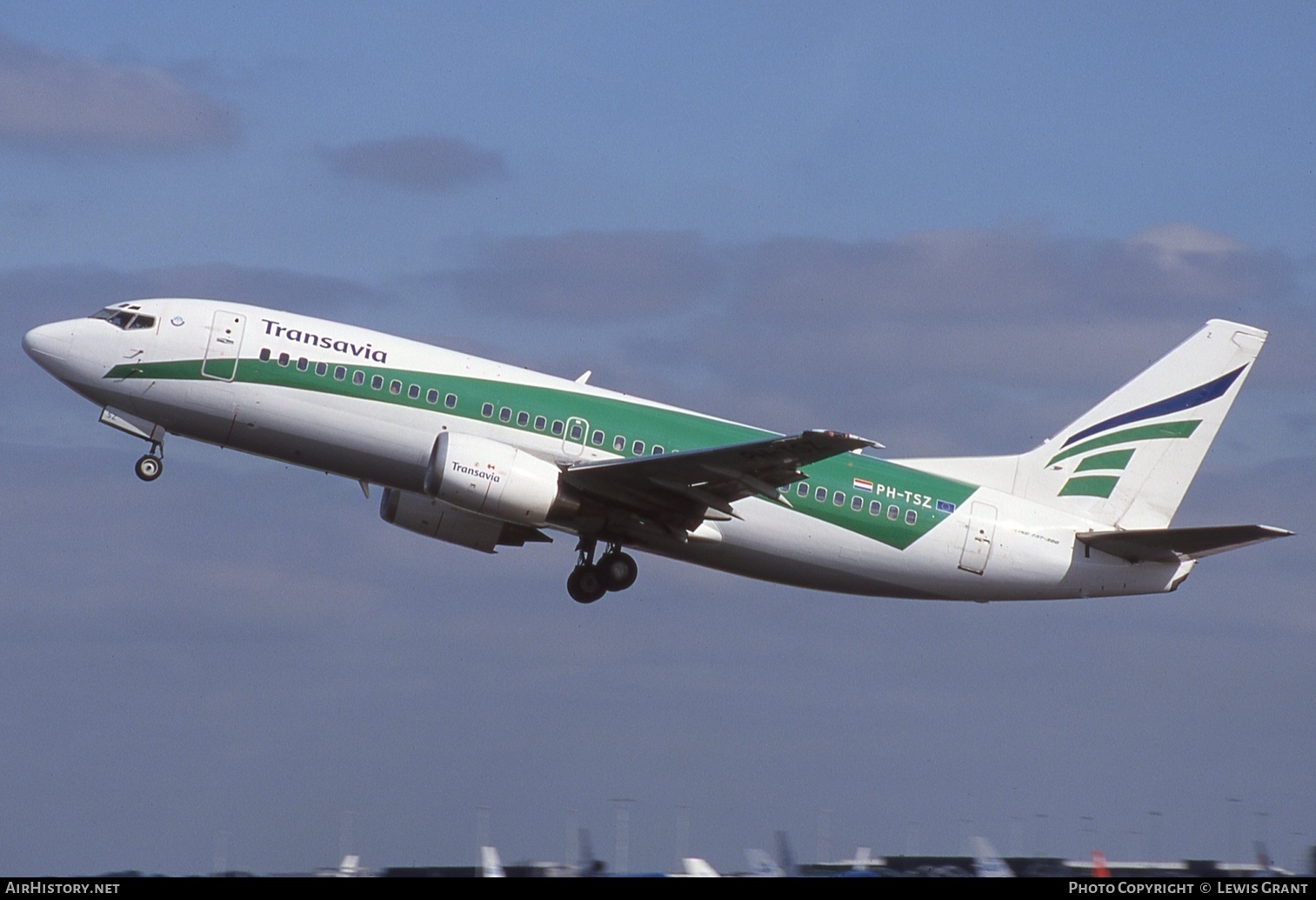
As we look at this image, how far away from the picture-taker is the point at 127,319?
3775 cm

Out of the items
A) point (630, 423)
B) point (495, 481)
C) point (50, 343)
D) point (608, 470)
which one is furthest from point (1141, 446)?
point (50, 343)

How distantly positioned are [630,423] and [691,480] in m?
2.33

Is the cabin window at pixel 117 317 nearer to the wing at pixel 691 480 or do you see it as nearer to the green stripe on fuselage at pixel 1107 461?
the wing at pixel 691 480

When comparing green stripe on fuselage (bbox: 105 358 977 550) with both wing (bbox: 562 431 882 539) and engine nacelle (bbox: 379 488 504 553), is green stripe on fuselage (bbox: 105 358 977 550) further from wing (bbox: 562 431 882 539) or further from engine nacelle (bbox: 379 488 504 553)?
engine nacelle (bbox: 379 488 504 553)

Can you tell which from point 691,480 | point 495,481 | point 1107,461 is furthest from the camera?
point 1107,461

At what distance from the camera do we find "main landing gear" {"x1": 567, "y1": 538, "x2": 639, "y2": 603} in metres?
40.3

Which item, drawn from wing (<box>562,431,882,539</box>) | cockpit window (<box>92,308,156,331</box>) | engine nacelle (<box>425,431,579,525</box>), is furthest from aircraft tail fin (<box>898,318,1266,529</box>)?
cockpit window (<box>92,308,156,331</box>)

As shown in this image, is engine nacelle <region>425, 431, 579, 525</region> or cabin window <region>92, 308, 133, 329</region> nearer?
engine nacelle <region>425, 431, 579, 525</region>

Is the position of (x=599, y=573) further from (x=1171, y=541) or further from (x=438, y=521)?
(x=1171, y=541)

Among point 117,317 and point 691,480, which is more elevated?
point 117,317

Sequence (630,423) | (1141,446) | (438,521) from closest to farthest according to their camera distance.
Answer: (630,423), (438,521), (1141,446)

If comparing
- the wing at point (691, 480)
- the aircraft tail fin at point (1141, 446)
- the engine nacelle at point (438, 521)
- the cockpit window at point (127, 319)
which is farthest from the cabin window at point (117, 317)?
the aircraft tail fin at point (1141, 446)

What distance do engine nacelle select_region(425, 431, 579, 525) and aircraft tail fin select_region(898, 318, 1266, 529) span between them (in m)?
9.11
